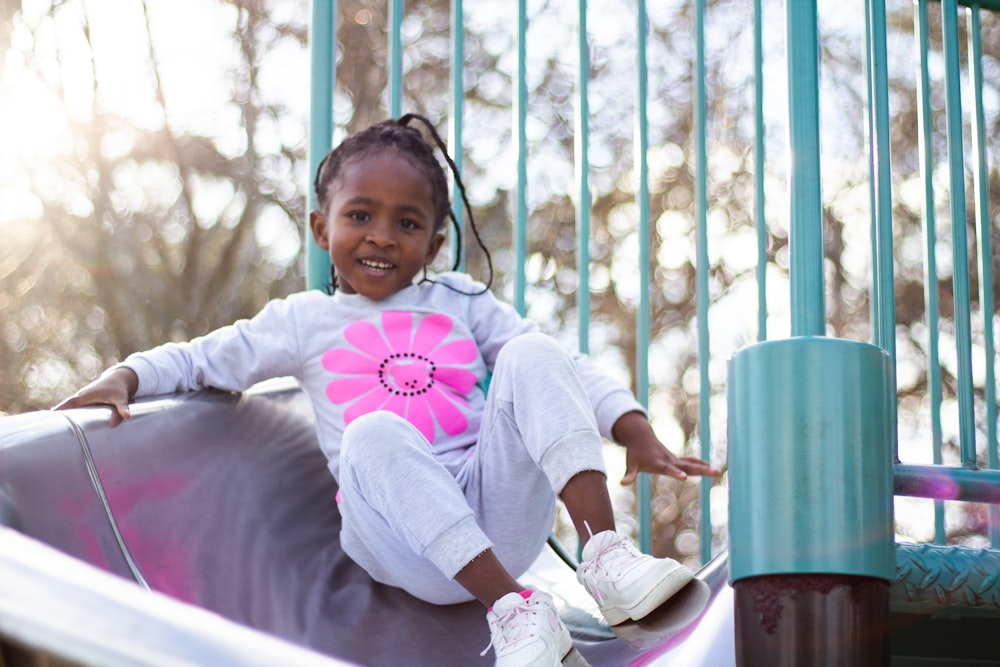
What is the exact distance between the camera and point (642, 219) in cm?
183

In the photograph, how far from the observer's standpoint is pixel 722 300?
382 centimetres

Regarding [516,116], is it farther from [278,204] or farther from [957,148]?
[278,204]

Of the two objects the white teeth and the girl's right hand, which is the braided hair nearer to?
the white teeth

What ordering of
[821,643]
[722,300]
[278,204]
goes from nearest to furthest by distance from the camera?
1. [821,643]
2. [722,300]
3. [278,204]

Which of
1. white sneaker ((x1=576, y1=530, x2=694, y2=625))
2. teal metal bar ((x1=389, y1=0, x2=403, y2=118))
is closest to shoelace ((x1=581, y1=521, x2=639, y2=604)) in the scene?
white sneaker ((x1=576, y1=530, x2=694, y2=625))

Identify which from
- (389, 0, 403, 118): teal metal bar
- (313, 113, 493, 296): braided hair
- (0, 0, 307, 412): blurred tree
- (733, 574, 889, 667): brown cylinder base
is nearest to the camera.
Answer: (733, 574, 889, 667): brown cylinder base

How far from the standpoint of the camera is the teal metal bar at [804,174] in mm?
843

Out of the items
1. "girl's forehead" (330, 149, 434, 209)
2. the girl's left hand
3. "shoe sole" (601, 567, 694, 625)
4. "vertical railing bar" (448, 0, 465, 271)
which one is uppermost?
"vertical railing bar" (448, 0, 465, 271)

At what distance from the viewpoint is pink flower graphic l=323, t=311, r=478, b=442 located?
1.61 m

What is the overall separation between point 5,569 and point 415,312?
134 cm

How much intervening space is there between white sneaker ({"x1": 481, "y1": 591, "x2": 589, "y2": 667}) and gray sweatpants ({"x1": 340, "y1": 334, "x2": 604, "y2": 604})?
91 millimetres

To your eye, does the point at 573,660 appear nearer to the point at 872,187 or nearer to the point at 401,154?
the point at 872,187

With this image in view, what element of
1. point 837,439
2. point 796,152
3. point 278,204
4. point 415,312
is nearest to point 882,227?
point 796,152

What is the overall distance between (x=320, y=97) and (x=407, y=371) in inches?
24.5
